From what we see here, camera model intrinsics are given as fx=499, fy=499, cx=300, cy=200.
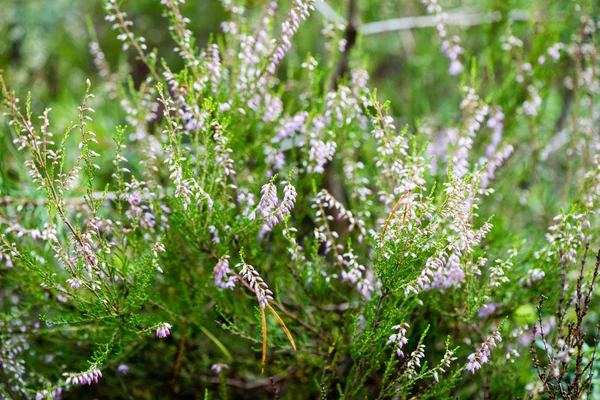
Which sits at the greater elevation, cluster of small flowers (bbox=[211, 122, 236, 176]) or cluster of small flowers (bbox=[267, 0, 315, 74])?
cluster of small flowers (bbox=[267, 0, 315, 74])

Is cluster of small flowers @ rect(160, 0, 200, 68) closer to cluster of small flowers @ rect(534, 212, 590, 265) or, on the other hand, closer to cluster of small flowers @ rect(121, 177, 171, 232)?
cluster of small flowers @ rect(121, 177, 171, 232)

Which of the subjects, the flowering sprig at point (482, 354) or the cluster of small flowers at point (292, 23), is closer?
the flowering sprig at point (482, 354)

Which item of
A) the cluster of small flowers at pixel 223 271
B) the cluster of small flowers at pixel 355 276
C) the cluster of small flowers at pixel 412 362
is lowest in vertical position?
the cluster of small flowers at pixel 412 362

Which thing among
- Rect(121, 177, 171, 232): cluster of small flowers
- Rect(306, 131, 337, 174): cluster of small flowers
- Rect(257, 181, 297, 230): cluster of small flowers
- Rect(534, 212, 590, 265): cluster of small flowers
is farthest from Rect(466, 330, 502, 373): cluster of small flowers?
Rect(121, 177, 171, 232): cluster of small flowers

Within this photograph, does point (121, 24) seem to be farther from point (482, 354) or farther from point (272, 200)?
point (482, 354)

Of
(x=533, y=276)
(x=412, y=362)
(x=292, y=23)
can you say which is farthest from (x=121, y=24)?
(x=533, y=276)

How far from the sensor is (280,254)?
2400 millimetres

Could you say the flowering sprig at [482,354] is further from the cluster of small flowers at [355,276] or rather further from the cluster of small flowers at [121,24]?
the cluster of small flowers at [121,24]

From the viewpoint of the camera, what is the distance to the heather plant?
1.76 m

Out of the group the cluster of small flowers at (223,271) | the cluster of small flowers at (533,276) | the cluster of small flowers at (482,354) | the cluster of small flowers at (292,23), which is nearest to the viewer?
the cluster of small flowers at (482,354)

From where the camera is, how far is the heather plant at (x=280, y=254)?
1.76 meters

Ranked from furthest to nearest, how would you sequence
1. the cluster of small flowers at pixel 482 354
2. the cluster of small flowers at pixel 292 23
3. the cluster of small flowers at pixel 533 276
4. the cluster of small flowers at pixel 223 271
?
the cluster of small flowers at pixel 533 276 < the cluster of small flowers at pixel 292 23 < the cluster of small flowers at pixel 223 271 < the cluster of small flowers at pixel 482 354

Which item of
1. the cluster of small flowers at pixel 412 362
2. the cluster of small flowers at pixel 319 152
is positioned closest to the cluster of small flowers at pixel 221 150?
the cluster of small flowers at pixel 319 152

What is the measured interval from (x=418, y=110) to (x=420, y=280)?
2.82m
